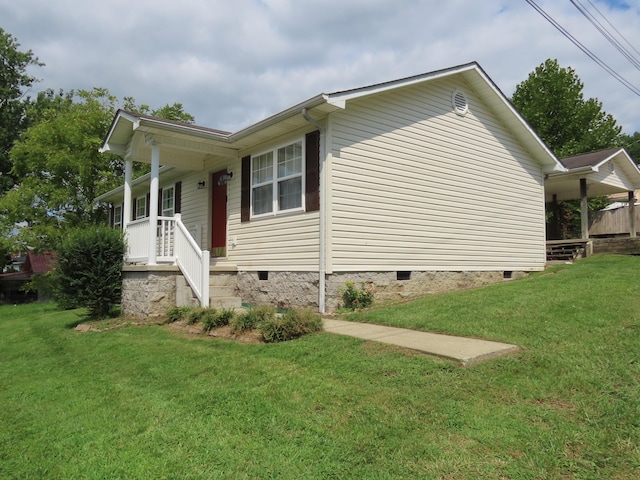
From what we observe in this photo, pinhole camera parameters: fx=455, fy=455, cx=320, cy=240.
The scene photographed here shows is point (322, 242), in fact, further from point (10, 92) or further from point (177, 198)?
point (10, 92)

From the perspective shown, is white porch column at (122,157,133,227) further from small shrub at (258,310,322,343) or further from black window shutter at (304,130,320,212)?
small shrub at (258,310,322,343)

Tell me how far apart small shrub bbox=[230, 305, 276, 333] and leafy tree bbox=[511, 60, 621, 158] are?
25.6 meters

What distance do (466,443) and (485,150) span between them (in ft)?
32.6

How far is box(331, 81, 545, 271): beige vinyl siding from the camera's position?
28.5 ft

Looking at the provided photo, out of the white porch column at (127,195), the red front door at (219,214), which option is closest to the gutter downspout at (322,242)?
the red front door at (219,214)

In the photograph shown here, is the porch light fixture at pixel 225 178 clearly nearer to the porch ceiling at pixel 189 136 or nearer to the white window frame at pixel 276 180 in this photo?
the porch ceiling at pixel 189 136

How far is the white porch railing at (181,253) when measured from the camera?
8484mm

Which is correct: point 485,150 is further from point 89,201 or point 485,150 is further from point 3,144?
point 3,144

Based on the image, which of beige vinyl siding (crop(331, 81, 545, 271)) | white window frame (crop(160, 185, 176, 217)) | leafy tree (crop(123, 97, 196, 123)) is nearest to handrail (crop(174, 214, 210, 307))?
→ beige vinyl siding (crop(331, 81, 545, 271))

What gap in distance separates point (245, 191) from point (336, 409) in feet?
24.2

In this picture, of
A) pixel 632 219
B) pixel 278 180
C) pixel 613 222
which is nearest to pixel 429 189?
pixel 278 180

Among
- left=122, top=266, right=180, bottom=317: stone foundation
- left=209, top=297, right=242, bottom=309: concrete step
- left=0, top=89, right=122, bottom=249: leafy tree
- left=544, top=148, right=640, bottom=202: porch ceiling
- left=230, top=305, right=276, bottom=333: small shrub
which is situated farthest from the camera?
left=0, top=89, right=122, bottom=249: leafy tree

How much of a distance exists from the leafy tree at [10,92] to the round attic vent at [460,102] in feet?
90.9

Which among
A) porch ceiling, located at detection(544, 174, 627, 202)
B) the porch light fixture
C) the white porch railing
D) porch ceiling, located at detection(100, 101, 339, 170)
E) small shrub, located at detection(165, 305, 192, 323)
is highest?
porch ceiling, located at detection(544, 174, 627, 202)
